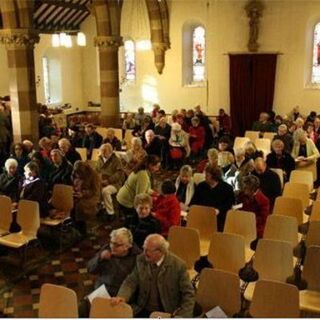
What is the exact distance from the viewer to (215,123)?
14570mm

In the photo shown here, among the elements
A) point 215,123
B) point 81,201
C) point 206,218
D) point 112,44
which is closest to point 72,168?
point 81,201

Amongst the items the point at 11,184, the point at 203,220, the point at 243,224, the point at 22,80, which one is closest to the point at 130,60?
the point at 22,80

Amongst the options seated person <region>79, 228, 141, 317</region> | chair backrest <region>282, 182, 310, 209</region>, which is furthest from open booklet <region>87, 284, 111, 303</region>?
chair backrest <region>282, 182, 310, 209</region>

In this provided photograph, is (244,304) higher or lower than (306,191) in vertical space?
lower

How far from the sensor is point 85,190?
24.7 ft

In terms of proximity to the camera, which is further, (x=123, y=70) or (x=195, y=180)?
(x=123, y=70)

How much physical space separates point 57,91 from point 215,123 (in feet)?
21.9

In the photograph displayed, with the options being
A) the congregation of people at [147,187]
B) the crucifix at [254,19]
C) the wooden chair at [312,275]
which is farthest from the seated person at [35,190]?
the crucifix at [254,19]

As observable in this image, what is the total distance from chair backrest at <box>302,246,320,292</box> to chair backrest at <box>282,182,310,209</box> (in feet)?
7.54

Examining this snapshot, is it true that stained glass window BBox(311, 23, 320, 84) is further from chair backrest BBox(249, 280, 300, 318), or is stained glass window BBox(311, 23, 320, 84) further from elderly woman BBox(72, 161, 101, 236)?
chair backrest BBox(249, 280, 300, 318)

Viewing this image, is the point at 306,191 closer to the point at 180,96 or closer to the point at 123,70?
the point at 180,96

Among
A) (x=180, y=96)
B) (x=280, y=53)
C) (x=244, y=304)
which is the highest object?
(x=280, y=53)

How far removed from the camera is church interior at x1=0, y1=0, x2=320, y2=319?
4629 mm

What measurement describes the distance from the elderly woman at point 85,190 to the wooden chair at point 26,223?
916mm
